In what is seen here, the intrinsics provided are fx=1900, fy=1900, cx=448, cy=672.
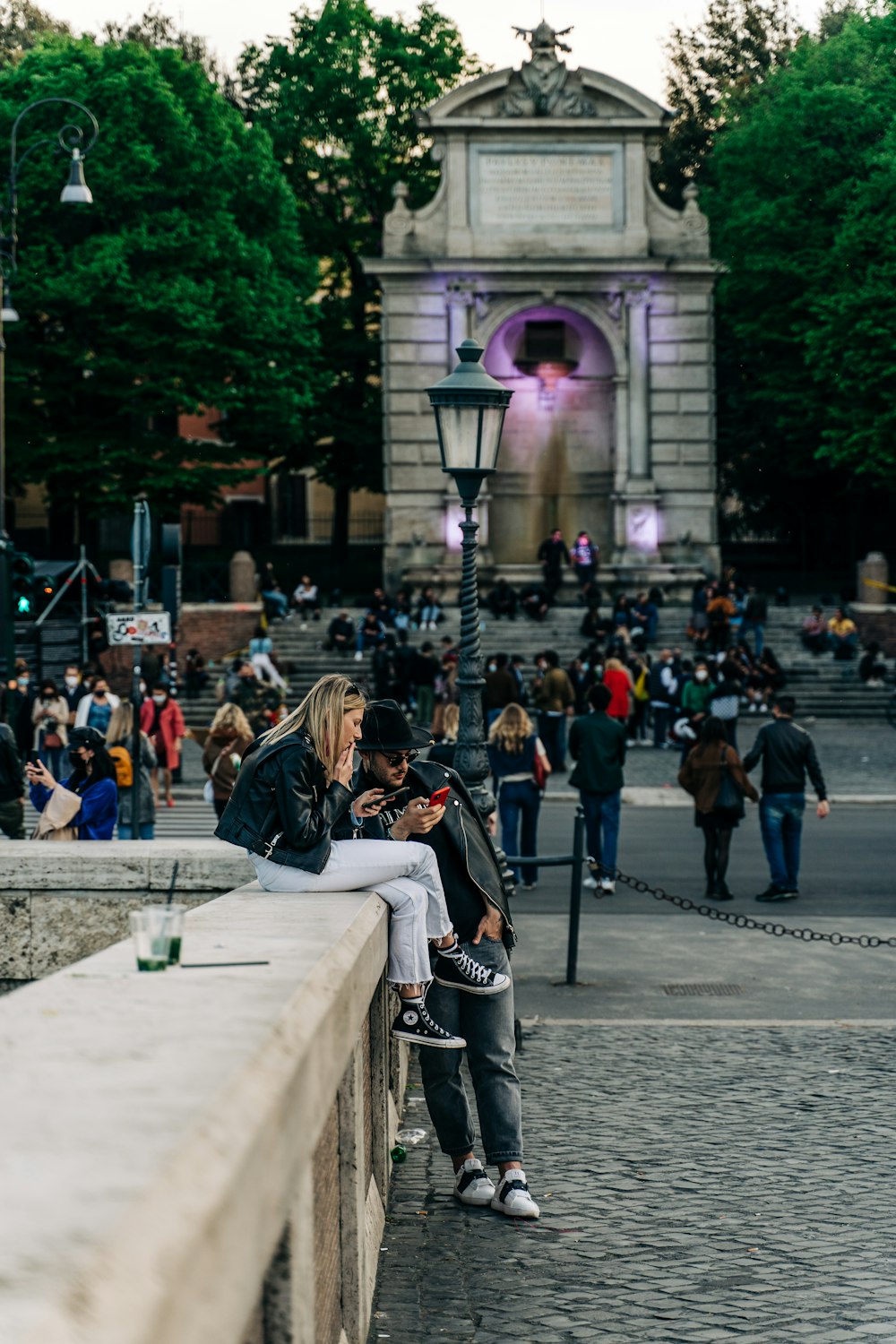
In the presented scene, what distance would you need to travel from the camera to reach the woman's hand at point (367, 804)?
267 inches

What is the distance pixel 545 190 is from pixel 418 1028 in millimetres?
40566

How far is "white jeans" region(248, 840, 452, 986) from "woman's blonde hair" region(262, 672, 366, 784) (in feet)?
0.95

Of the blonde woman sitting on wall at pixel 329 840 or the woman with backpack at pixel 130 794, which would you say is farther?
the woman with backpack at pixel 130 794

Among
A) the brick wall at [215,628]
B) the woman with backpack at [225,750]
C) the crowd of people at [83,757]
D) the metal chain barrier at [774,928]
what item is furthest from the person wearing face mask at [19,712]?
the brick wall at [215,628]

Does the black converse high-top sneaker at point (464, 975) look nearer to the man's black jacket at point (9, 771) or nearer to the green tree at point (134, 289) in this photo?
the man's black jacket at point (9, 771)

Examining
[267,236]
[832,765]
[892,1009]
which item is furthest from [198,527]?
[892,1009]

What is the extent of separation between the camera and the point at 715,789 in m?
16.5

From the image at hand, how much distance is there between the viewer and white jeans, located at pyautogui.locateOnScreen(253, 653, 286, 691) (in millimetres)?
33562

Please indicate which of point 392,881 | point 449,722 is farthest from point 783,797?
point 392,881

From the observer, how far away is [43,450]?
41562mm

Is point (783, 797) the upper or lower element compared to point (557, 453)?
lower

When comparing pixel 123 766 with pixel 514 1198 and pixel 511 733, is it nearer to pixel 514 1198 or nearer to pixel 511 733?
pixel 511 733

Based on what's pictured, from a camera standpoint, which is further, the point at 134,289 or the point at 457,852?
the point at 134,289

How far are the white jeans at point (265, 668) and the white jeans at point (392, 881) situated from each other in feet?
88.5
